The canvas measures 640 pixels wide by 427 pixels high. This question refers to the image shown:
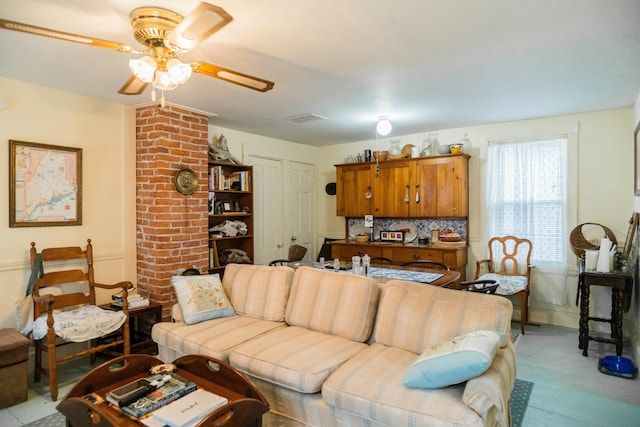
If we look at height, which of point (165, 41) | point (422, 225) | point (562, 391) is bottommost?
point (562, 391)

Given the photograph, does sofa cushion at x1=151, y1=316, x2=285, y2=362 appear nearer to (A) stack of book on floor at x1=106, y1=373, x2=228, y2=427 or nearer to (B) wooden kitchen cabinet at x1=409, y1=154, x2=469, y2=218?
(A) stack of book on floor at x1=106, y1=373, x2=228, y2=427

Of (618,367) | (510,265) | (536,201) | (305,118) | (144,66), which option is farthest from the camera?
(510,265)

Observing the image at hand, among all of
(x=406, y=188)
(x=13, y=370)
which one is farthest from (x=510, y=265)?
(x=13, y=370)

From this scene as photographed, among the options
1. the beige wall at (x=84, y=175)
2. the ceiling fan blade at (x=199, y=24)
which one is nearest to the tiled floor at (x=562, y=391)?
the beige wall at (x=84, y=175)

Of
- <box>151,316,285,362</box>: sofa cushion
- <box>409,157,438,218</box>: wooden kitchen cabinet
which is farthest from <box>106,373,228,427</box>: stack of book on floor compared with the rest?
<box>409,157,438,218</box>: wooden kitchen cabinet

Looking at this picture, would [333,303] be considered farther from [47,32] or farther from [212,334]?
[47,32]

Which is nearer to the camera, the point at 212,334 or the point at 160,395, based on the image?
the point at 160,395

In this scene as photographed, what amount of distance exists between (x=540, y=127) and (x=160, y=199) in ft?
14.4

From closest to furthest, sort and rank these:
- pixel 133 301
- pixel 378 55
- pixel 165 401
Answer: pixel 165 401, pixel 378 55, pixel 133 301

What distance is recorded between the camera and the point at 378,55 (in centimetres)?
264

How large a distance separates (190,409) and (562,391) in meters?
2.76

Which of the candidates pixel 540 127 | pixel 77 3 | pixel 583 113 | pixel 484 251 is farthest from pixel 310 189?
pixel 77 3

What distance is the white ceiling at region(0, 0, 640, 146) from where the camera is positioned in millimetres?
2031

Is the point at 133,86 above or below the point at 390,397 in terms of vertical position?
above
